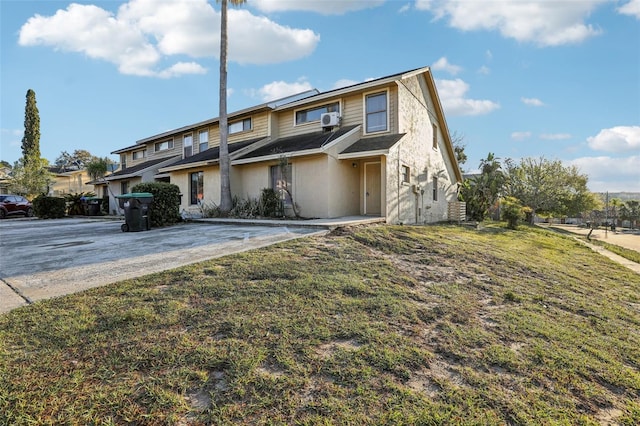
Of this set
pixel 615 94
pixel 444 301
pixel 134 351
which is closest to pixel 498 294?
pixel 444 301

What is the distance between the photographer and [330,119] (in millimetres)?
14086

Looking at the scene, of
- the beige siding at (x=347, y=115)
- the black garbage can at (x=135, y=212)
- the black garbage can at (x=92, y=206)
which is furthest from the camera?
the black garbage can at (x=92, y=206)

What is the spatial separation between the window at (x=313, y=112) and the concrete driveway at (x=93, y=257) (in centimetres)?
766

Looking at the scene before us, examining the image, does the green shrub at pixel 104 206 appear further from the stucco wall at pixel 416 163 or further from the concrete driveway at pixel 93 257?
the stucco wall at pixel 416 163

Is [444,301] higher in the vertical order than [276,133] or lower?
lower

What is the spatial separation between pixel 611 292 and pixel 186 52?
1740 centimetres

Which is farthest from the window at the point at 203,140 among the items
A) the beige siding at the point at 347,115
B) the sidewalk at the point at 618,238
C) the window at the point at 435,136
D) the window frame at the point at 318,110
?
the sidewalk at the point at 618,238

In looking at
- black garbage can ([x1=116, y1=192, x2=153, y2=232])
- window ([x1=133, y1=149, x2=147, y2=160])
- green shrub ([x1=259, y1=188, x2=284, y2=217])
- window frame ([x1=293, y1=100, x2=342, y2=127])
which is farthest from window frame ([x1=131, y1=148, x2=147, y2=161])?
black garbage can ([x1=116, y1=192, x2=153, y2=232])

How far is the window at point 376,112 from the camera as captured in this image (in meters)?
13.3

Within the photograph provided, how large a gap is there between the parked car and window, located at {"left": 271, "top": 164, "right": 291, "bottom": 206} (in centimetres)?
1728

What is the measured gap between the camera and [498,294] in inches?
193

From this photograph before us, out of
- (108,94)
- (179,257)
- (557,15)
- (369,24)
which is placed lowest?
(179,257)

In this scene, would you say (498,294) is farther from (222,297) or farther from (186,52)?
(186,52)

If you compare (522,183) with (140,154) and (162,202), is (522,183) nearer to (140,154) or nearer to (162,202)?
(162,202)
